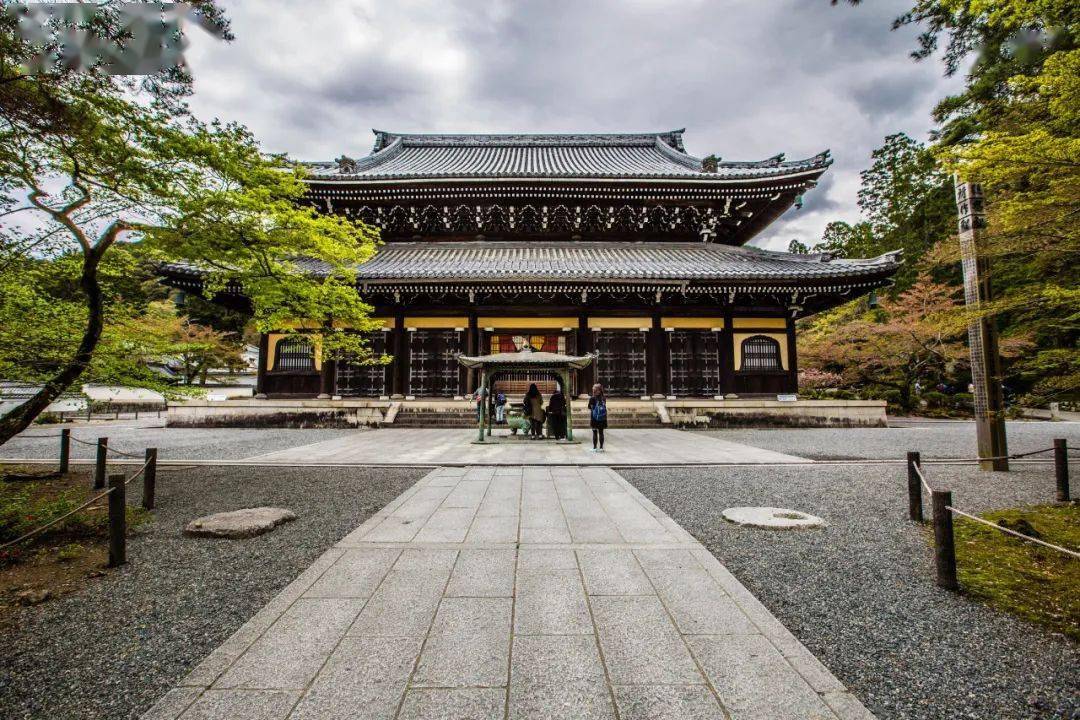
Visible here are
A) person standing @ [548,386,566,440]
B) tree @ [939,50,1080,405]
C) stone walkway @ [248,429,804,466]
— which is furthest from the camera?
person standing @ [548,386,566,440]

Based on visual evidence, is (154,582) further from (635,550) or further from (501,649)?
(635,550)

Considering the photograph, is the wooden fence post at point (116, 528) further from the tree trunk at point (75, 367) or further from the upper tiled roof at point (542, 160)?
the upper tiled roof at point (542, 160)

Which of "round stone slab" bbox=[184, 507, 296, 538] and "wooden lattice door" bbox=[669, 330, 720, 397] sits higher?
"wooden lattice door" bbox=[669, 330, 720, 397]

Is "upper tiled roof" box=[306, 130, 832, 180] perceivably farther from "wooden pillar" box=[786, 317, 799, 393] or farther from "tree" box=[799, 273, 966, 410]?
"tree" box=[799, 273, 966, 410]

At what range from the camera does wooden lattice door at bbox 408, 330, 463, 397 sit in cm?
1556

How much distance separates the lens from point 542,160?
21.1 meters

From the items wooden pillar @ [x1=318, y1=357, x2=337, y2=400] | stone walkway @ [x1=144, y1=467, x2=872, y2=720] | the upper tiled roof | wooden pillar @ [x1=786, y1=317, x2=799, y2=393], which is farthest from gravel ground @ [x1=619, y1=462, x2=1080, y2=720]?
the upper tiled roof

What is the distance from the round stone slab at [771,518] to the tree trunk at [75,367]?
6.95 m

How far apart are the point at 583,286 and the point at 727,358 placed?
231 inches

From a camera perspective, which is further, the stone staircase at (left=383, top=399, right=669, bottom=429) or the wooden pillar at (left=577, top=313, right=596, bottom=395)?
the wooden pillar at (left=577, top=313, right=596, bottom=395)

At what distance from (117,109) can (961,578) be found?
28.9ft

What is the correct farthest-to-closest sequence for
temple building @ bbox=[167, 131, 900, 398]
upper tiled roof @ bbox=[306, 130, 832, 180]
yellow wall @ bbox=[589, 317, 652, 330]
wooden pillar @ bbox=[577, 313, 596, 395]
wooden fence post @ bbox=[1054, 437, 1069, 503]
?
upper tiled roof @ bbox=[306, 130, 832, 180]
yellow wall @ bbox=[589, 317, 652, 330]
wooden pillar @ bbox=[577, 313, 596, 395]
temple building @ bbox=[167, 131, 900, 398]
wooden fence post @ bbox=[1054, 437, 1069, 503]

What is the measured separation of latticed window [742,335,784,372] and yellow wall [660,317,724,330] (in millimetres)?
1211

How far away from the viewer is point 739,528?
4465mm
